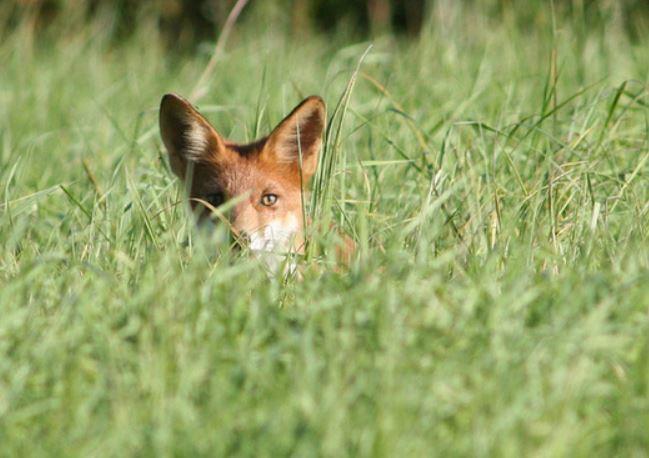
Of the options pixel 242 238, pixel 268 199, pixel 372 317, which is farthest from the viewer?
pixel 268 199

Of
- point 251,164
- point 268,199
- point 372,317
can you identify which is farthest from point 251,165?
point 372,317

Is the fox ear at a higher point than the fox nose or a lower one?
higher

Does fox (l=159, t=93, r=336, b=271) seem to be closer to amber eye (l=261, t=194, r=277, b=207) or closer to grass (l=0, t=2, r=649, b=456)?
amber eye (l=261, t=194, r=277, b=207)

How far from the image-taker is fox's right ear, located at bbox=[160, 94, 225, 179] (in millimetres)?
5207

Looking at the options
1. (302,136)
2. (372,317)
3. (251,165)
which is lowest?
(372,317)

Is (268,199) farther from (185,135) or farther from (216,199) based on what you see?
(185,135)

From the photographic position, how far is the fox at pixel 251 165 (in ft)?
16.7

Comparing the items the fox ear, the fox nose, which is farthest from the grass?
the fox ear

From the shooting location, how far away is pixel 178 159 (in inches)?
213

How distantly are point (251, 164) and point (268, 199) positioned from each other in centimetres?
19

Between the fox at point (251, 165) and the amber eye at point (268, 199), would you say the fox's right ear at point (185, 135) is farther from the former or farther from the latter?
the amber eye at point (268, 199)

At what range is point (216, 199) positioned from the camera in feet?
17.3

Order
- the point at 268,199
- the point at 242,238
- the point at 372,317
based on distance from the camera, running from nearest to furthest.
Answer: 1. the point at 372,317
2. the point at 242,238
3. the point at 268,199

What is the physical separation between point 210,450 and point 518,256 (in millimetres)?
1497
